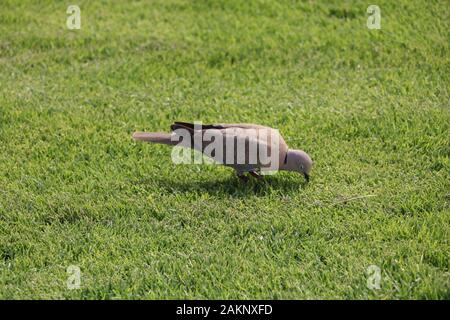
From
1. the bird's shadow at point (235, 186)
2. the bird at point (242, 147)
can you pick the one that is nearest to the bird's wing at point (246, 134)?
the bird at point (242, 147)

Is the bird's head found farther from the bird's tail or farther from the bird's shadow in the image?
the bird's tail

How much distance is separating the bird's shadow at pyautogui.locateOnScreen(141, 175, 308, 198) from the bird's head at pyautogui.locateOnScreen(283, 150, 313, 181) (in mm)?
119

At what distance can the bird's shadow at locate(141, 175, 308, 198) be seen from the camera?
4.98 meters

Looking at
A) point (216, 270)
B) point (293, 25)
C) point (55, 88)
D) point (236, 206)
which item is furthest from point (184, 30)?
point (216, 270)

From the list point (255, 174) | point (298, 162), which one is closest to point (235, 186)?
point (255, 174)

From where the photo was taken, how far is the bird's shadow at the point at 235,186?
16.3 feet

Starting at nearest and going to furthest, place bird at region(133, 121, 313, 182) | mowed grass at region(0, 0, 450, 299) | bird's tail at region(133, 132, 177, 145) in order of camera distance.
→ mowed grass at region(0, 0, 450, 299) < bird at region(133, 121, 313, 182) < bird's tail at region(133, 132, 177, 145)

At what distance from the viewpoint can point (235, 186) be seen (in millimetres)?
5082

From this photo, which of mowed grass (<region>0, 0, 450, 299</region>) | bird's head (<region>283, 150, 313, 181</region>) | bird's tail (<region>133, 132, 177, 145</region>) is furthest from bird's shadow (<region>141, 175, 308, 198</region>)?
bird's tail (<region>133, 132, 177, 145</region>)

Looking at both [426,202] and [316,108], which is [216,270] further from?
[316,108]

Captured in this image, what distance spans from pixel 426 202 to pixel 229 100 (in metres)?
2.12

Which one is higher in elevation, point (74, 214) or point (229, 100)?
point (229, 100)

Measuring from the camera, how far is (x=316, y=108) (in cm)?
611

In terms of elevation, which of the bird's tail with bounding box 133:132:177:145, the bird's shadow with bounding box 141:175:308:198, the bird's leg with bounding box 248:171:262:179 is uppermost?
the bird's tail with bounding box 133:132:177:145
